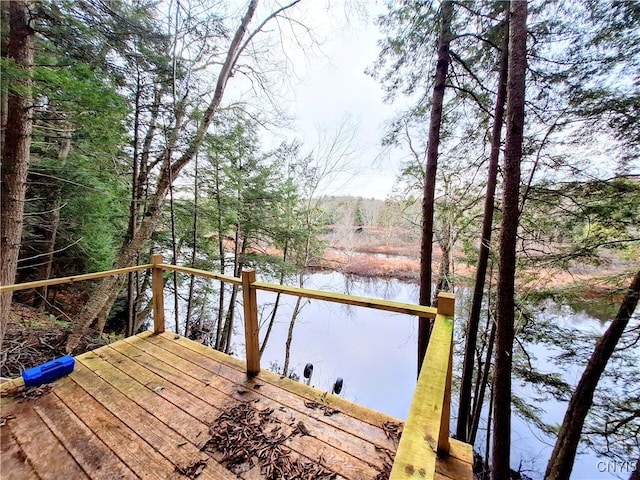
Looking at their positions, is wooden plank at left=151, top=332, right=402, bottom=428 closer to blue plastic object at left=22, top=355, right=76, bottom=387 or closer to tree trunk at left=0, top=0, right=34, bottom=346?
blue plastic object at left=22, top=355, right=76, bottom=387

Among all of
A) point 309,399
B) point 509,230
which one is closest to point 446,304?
point 309,399

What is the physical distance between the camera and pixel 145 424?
1.72 metres

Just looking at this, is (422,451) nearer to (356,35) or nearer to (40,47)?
(40,47)

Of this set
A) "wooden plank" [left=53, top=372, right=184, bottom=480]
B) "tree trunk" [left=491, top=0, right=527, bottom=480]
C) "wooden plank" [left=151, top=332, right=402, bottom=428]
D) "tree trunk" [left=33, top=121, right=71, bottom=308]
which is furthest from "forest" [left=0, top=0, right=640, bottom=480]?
"wooden plank" [left=53, top=372, right=184, bottom=480]

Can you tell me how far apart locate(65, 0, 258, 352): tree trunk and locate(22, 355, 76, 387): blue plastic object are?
2.72 m

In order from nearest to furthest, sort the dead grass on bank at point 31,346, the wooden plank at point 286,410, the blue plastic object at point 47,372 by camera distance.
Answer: the wooden plank at point 286,410
the blue plastic object at point 47,372
the dead grass on bank at point 31,346

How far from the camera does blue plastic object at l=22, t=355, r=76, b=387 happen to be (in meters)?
2.06

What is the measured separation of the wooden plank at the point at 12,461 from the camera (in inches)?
53.1

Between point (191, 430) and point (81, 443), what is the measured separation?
0.64 metres

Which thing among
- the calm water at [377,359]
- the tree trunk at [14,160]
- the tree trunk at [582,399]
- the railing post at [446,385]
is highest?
the tree trunk at [14,160]

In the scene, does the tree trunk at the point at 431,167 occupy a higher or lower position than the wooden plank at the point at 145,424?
higher

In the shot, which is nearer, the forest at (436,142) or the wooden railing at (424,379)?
the wooden railing at (424,379)

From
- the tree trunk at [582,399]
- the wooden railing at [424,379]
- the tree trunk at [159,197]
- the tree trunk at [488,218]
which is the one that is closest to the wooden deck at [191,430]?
the wooden railing at [424,379]

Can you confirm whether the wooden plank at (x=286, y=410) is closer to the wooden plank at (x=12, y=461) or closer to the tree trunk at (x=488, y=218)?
the wooden plank at (x=12, y=461)
